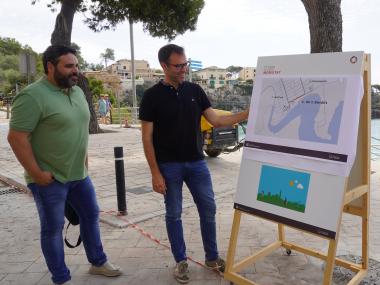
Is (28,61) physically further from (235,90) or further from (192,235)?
(192,235)

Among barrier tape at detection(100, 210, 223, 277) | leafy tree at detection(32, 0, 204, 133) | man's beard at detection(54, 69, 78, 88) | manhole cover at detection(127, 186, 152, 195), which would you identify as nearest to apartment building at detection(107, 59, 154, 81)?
leafy tree at detection(32, 0, 204, 133)

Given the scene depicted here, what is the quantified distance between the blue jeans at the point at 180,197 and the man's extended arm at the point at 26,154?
918 mm

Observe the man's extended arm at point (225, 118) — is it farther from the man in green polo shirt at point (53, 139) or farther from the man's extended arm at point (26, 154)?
the man's extended arm at point (26, 154)

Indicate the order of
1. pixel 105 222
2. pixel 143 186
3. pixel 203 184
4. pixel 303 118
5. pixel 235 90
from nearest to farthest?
pixel 303 118 → pixel 203 184 → pixel 105 222 → pixel 143 186 → pixel 235 90

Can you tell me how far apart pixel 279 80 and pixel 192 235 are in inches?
85.2

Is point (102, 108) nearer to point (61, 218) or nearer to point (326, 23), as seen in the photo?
point (326, 23)

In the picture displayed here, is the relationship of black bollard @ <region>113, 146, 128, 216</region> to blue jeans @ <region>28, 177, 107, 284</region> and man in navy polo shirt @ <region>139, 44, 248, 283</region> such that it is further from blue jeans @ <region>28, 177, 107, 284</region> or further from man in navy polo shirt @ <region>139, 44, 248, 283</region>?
man in navy polo shirt @ <region>139, 44, 248, 283</region>

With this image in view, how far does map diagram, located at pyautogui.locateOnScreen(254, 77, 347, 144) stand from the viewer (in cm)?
257

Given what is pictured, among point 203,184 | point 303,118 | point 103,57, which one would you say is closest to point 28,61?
point 203,184

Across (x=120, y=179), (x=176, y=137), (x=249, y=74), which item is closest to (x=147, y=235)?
(x=120, y=179)

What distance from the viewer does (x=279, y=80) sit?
9.54 feet

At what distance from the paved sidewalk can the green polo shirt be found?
3.58 ft

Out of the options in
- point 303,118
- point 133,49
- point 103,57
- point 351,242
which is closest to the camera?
point 303,118

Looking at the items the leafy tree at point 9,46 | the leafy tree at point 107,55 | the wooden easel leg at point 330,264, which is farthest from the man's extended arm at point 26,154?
the leafy tree at point 107,55
